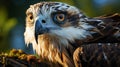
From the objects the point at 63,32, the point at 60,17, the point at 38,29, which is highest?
the point at 60,17

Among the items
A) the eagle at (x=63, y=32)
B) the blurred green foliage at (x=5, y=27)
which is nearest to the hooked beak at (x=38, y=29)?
the eagle at (x=63, y=32)

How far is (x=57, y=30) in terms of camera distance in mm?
14297

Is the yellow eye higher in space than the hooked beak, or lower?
higher

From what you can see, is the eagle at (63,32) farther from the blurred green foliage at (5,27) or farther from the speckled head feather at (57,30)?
the blurred green foliage at (5,27)

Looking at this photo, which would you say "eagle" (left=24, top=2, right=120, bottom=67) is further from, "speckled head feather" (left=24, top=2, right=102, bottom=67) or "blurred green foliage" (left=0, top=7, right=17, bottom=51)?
"blurred green foliage" (left=0, top=7, right=17, bottom=51)

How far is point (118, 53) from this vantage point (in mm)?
14055

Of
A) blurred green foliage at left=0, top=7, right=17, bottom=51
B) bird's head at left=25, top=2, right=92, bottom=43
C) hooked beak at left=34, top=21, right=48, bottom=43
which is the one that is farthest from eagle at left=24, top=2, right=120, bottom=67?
blurred green foliage at left=0, top=7, right=17, bottom=51

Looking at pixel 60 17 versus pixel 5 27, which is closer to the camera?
pixel 5 27

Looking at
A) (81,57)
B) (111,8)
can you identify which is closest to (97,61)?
(81,57)

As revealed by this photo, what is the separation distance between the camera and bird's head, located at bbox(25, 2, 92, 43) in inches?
561

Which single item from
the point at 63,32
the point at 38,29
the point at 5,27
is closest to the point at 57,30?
the point at 63,32

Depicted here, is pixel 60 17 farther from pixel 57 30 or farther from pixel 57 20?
pixel 57 30

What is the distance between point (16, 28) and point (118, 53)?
1687 millimetres

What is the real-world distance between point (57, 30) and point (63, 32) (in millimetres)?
136
